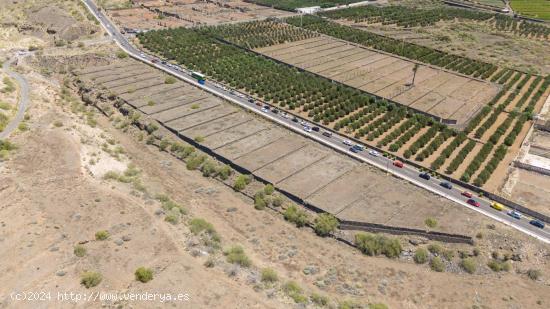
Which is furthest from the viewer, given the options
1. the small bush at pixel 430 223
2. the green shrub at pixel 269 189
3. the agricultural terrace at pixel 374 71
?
the agricultural terrace at pixel 374 71

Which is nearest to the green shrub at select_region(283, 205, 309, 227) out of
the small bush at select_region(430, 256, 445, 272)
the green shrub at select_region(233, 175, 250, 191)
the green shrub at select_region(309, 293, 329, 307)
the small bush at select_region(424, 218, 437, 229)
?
the green shrub at select_region(233, 175, 250, 191)

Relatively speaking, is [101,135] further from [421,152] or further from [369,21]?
[369,21]

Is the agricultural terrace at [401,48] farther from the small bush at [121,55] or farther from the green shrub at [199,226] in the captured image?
the green shrub at [199,226]

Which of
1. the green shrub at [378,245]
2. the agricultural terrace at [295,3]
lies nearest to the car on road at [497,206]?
the green shrub at [378,245]

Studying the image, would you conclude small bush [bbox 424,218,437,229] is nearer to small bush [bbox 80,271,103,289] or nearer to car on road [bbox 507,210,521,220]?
car on road [bbox 507,210,521,220]

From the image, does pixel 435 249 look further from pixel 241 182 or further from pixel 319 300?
pixel 241 182

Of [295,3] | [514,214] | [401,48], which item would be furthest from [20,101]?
[295,3]

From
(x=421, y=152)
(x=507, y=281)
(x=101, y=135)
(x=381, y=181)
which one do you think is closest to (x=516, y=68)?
(x=421, y=152)
